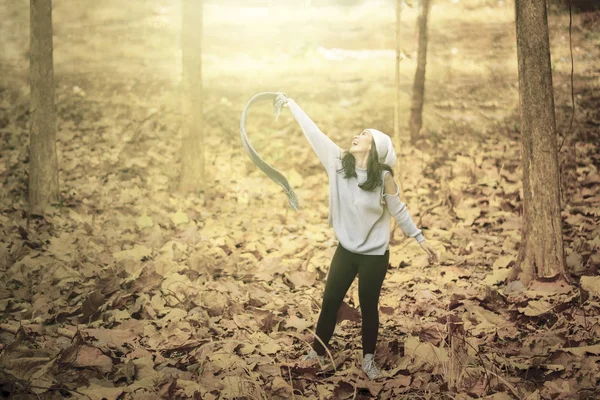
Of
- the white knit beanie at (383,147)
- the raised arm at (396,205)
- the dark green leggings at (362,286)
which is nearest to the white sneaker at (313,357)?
the dark green leggings at (362,286)

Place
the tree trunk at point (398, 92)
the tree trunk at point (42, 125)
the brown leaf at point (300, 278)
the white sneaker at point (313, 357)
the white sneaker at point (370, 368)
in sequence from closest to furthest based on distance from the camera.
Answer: the white sneaker at point (370, 368) → the white sneaker at point (313, 357) → the brown leaf at point (300, 278) → the tree trunk at point (398, 92) → the tree trunk at point (42, 125)

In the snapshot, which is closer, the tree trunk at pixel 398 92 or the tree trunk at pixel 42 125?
the tree trunk at pixel 398 92

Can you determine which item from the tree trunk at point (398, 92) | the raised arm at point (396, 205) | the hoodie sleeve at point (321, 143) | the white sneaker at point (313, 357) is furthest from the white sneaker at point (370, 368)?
the tree trunk at point (398, 92)

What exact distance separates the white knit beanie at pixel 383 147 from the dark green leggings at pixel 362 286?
2.16 ft

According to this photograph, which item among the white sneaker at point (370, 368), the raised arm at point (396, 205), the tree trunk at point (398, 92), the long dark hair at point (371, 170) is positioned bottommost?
the white sneaker at point (370, 368)

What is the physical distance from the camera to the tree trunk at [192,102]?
30.9ft

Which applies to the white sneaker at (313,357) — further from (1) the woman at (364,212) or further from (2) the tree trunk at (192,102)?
(2) the tree trunk at (192,102)

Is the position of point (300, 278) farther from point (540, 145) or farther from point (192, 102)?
point (192, 102)

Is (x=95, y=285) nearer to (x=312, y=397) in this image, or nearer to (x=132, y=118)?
(x=312, y=397)

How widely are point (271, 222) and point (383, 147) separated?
4.65 m

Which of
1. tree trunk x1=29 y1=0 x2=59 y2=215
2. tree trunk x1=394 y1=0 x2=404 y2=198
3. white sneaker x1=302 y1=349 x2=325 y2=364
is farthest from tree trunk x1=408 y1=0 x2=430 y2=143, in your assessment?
white sneaker x1=302 y1=349 x2=325 y2=364

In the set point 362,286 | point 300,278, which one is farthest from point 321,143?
point 300,278

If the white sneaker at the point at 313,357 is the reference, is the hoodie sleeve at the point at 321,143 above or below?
above

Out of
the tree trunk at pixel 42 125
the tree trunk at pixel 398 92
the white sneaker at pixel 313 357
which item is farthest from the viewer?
the tree trunk at pixel 42 125
